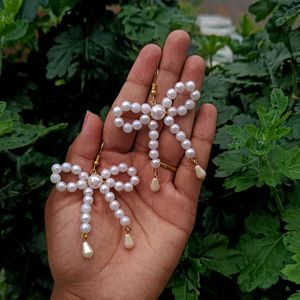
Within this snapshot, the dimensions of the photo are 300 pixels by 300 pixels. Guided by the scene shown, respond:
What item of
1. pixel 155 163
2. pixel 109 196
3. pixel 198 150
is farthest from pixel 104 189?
pixel 198 150

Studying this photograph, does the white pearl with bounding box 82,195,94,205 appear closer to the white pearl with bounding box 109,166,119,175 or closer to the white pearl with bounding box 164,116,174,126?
the white pearl with bounding box 109,166,119,175

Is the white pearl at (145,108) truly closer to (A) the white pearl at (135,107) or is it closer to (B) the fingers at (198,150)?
(A) the white pearl at (135,107)

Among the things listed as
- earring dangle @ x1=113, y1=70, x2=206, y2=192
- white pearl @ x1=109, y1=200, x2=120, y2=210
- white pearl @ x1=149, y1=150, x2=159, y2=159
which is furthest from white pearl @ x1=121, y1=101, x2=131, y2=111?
white pearl @ x1=109, y1=200, x2=120, y2=210

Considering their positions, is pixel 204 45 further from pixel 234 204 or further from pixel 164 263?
pixel 164 263

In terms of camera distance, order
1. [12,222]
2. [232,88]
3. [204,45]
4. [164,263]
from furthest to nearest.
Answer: [204,45] → [232,88] → [12,222] → [164,263]

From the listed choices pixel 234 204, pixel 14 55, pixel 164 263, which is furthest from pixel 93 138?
pixel 14 55

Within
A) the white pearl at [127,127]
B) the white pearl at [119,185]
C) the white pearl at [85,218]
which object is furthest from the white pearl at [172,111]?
the white pearl at [85,218]
